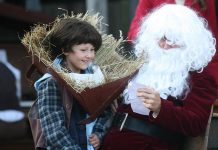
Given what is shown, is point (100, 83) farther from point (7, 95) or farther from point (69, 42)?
point (7, 95)

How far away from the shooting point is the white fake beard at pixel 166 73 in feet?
11.6

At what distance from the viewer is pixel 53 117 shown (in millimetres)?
3369

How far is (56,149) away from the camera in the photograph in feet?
11.1

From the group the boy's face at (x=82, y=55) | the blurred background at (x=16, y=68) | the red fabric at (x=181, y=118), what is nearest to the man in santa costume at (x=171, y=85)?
the red fabric at (x=181, y=118)

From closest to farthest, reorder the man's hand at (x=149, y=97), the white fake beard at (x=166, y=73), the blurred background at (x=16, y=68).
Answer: the man's hand at (x=149, y=97)
the white fake beard at (x=166, y=73)
the blurred background at (x=16, y=68)

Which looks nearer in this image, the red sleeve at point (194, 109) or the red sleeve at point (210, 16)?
the red sleeve at point (194, 109)

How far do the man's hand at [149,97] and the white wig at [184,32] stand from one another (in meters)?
0.33

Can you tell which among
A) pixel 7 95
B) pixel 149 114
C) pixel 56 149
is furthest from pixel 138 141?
pixel 7 95

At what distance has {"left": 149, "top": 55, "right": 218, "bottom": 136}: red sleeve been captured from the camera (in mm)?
3416

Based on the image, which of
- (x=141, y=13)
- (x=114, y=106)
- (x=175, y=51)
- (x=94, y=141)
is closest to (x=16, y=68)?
(x=141, y=13)

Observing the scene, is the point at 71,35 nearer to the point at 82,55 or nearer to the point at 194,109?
the point at 82,55

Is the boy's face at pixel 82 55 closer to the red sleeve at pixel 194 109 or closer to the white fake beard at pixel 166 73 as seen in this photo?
the white fake beard at pixel 166 73

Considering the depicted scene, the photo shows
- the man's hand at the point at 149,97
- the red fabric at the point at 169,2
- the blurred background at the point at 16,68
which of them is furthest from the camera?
the blurred background at the point at 16,68

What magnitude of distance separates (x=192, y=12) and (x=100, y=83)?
0.66m
